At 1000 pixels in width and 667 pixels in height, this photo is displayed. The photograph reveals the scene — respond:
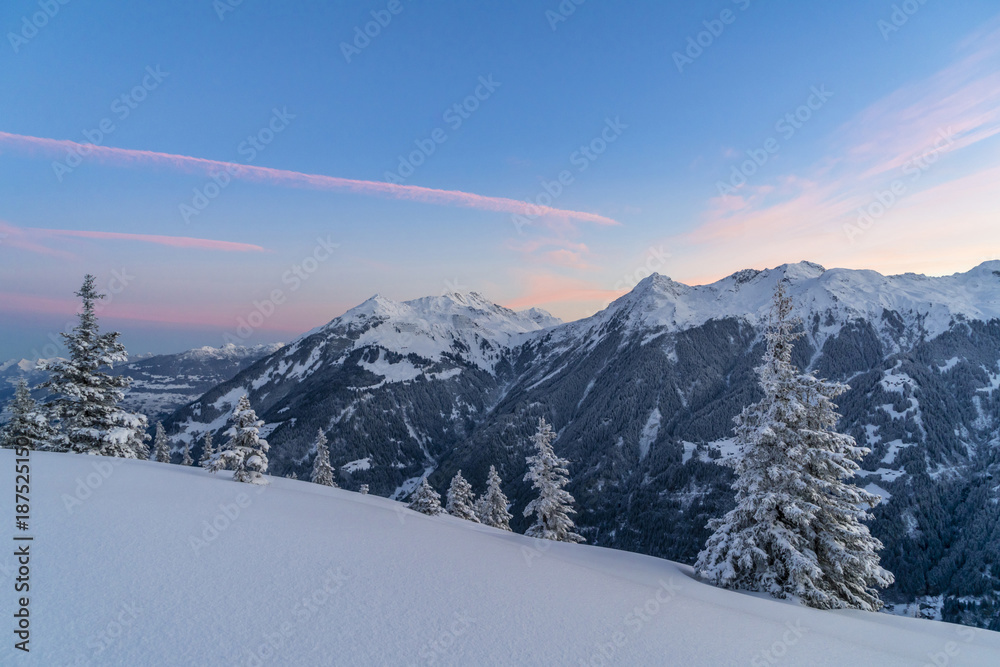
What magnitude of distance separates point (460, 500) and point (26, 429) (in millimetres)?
32142

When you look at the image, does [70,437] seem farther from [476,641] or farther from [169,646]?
[476,641]

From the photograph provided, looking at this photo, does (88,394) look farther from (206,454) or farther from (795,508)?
(795,508)

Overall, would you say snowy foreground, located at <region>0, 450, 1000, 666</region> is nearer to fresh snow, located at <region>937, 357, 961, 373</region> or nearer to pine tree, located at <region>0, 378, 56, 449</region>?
pine tree, located at <region>0, 378, 56, 449</region>

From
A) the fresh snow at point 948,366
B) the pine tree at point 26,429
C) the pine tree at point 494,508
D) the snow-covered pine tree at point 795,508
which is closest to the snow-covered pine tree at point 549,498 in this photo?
the pine tree at point 494,508

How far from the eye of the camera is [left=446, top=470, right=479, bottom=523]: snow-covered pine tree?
43.1 m

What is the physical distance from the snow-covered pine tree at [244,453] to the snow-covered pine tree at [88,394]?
19.0 ft

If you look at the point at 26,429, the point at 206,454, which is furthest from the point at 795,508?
the point at 206,454

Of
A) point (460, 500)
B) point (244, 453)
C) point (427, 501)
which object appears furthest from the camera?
point (460, 500)

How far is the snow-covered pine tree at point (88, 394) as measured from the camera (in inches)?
864

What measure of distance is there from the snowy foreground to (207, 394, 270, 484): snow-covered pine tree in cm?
852

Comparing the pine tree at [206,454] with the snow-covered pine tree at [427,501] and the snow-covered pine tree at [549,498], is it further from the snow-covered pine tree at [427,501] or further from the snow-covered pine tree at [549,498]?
the snow-covered pine tree at [549,498]

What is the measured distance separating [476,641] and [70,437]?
→ 27.5m

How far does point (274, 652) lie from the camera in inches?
183

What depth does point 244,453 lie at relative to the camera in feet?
65.2
